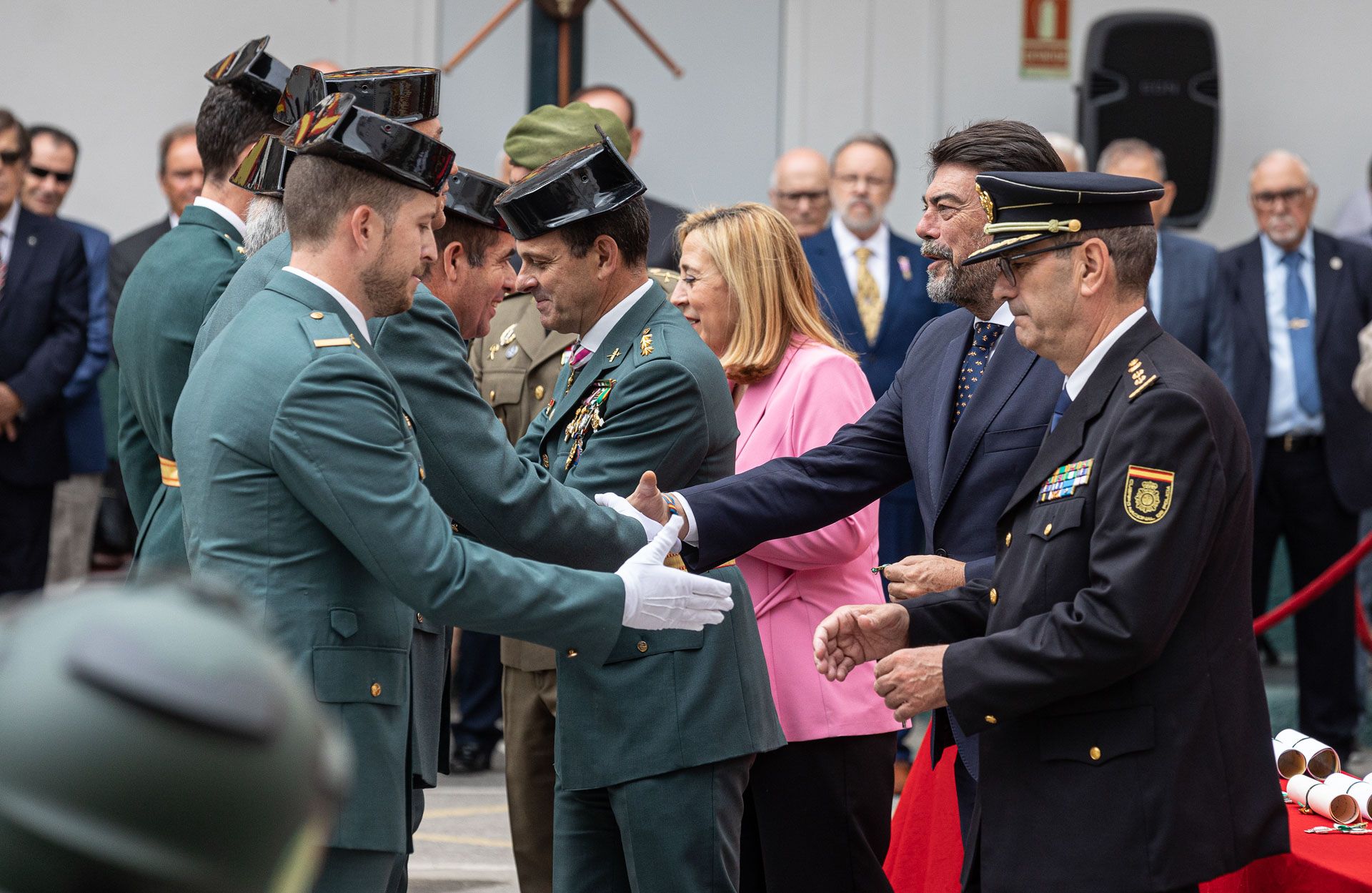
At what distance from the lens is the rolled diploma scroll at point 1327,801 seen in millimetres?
2770

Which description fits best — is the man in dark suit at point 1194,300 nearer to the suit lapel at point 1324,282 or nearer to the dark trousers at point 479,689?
the suit lapel at point 1324,282

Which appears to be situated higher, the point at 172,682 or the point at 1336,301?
the point at 1336,301

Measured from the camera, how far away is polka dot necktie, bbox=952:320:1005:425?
279 cm

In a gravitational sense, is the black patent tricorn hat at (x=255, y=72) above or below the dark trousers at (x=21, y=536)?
above

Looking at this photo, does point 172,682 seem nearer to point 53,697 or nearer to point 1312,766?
point 53,697

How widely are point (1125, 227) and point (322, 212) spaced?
110cm

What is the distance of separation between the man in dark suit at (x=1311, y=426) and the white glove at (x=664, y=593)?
3.90 m

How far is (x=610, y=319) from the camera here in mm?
2742

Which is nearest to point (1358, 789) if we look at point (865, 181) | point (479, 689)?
point (479, 689)

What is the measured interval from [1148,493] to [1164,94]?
5.65m

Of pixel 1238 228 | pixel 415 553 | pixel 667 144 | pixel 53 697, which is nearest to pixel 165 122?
pixel 667 144

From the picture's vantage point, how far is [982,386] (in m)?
2.72

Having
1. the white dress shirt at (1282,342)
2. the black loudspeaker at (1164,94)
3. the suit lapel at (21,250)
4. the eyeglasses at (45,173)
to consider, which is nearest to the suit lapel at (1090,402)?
the white dress shirt at (1282,342)

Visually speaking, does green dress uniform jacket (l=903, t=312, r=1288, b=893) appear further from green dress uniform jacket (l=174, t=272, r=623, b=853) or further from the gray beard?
the gray beard
